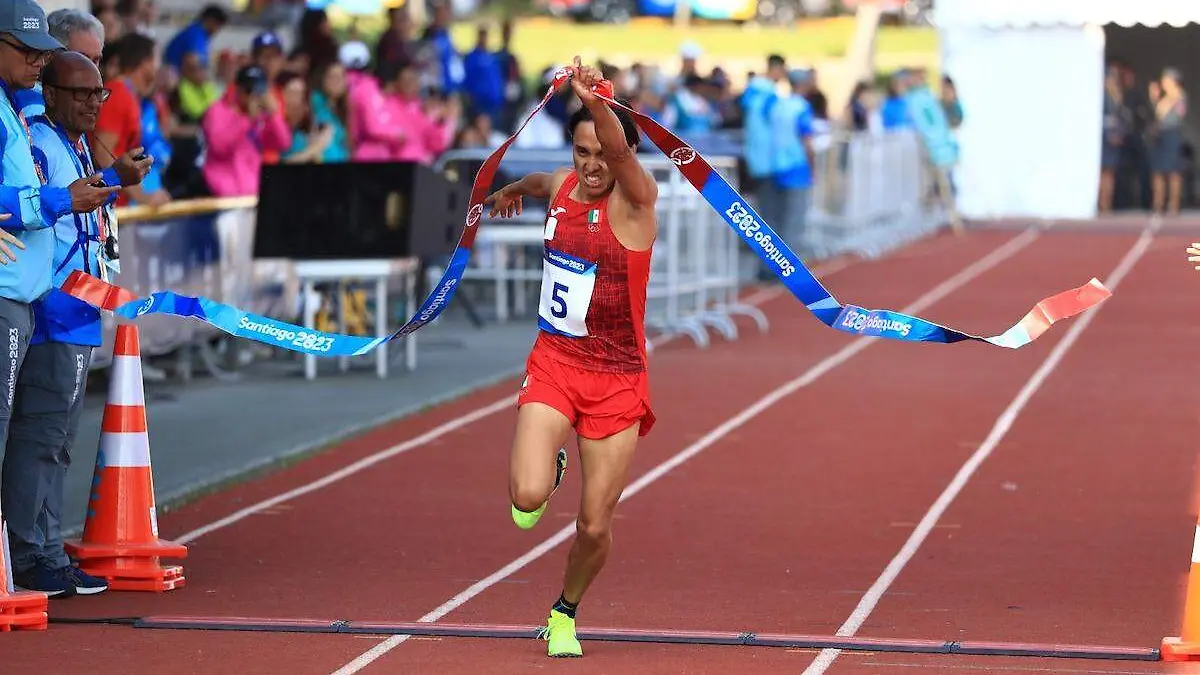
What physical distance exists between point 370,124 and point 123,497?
9689 millimetres

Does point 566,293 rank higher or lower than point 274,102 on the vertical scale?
lower

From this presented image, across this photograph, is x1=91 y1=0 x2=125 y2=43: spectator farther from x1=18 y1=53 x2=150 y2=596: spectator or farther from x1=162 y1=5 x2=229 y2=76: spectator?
x1=18 y1=53 x2=150 y2=596: spectator

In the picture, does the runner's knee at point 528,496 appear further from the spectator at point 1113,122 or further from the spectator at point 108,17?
the spectator at point 1113,122

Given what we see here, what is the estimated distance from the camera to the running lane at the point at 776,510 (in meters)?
8.06

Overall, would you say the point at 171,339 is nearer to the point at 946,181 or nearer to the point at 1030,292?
the point at 1030,292

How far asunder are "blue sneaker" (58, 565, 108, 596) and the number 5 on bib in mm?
2201

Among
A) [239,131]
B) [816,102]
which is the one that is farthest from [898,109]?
[239,131]

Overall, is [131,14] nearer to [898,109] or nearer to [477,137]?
[477,137]

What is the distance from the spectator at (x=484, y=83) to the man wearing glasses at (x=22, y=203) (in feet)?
59.6

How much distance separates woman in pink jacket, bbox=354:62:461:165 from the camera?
18.1 metres

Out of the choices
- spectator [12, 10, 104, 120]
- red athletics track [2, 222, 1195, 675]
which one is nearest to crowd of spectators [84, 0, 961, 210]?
red athletics track [2, 222, 1195, 675]

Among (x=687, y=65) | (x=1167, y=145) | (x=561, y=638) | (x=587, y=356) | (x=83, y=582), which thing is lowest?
(x=83, y=582)

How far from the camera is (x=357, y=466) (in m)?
Result: 12.0

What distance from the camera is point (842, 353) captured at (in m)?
17.8
